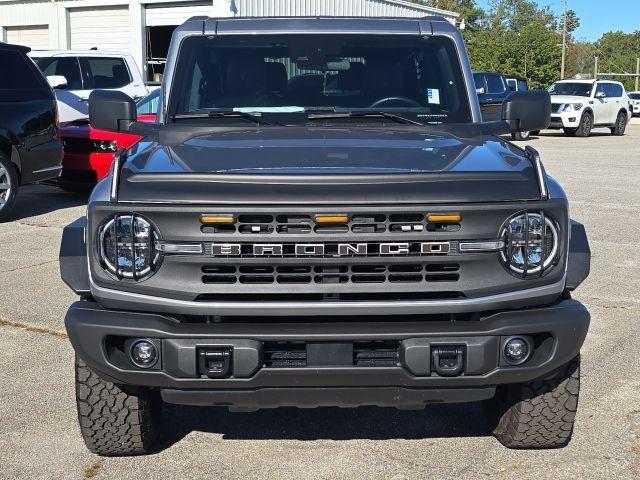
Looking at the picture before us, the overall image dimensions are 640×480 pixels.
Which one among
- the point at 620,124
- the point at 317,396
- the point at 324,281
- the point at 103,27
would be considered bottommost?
the point at 620,124

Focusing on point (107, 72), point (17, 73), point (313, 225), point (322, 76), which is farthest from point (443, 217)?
point (107, 72)

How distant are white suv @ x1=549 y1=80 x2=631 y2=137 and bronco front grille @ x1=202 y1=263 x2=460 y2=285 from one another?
970 inches

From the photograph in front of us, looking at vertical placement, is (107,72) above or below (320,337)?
above

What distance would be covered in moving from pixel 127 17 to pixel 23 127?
58.3 feet

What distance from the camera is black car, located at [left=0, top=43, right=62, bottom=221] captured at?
33.0ft

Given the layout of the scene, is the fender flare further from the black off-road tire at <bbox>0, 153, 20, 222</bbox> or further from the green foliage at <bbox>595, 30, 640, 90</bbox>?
the green foliage at <bbox>595, 30, 640, 90</bbox>

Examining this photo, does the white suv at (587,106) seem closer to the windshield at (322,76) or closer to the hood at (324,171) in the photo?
the windshield at (322,76)

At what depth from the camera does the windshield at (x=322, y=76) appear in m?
4.74

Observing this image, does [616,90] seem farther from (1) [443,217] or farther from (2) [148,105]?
(1) [443,217]

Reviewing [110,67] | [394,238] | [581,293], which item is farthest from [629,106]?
[394,238]

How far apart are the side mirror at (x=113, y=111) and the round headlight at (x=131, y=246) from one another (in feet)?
4.76

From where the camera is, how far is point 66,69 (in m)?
14.5

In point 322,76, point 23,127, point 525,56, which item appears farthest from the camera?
point 525,56

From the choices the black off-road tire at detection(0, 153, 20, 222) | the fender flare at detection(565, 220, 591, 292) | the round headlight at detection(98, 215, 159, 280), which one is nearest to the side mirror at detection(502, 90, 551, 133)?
the fender flare at detection(565, 220, 591, 292)
